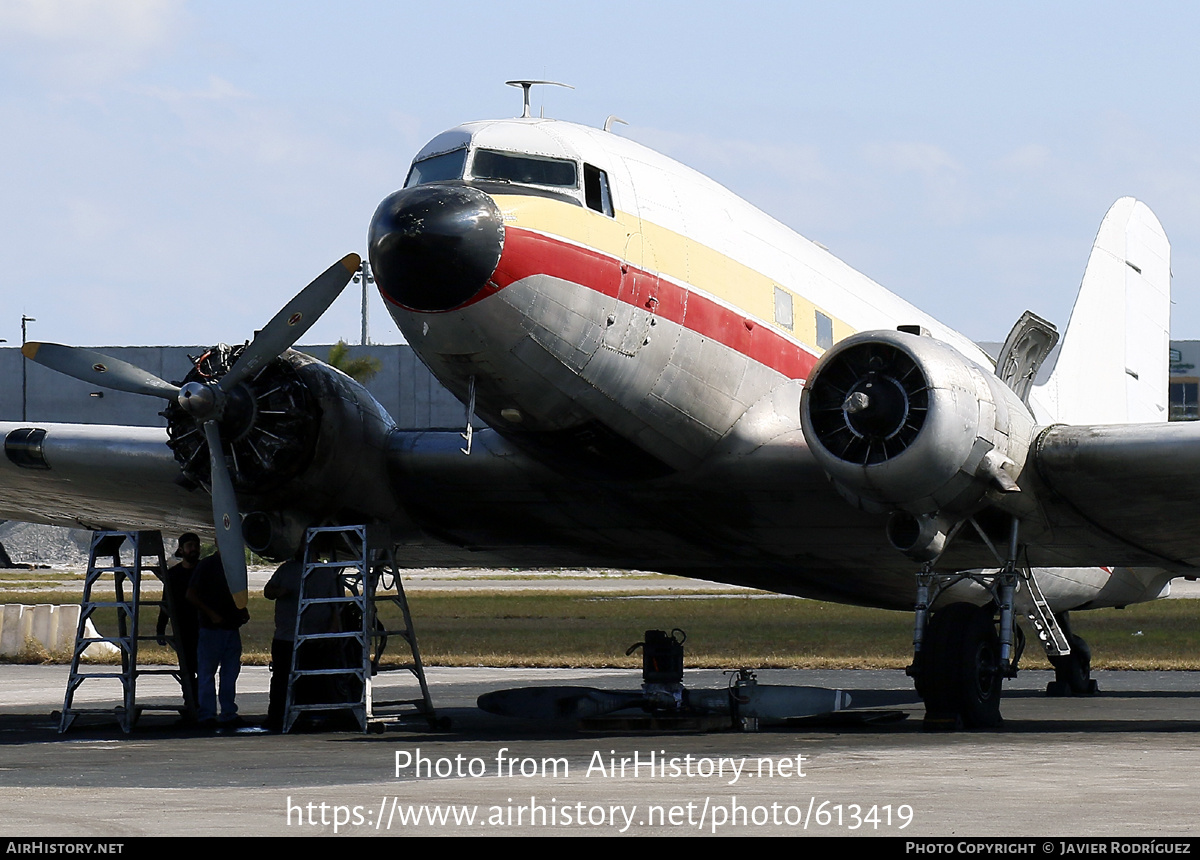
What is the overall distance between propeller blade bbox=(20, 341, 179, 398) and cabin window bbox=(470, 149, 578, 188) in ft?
13.0

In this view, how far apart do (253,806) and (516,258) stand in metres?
5.21

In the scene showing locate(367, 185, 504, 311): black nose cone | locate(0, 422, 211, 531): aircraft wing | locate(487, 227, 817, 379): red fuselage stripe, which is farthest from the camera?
locate(0, 422, 211, 531): aircraft wing

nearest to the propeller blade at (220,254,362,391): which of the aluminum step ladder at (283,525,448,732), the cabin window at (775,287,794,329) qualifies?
the aluminum step ladder at (283,525,448,732)

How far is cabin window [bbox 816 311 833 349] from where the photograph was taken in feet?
51.4

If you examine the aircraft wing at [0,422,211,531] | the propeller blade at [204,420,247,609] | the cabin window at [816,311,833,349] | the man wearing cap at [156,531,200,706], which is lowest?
the man wearing cap at [156,531,200,706]

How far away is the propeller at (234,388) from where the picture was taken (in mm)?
14961

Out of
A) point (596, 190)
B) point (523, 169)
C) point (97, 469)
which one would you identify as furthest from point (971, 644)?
point (97, 469)

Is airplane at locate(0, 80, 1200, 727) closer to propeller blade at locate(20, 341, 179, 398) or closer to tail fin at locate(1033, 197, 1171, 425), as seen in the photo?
propeller blade at locate(20, 341, 179, 398)

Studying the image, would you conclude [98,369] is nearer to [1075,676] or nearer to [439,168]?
[439,168]

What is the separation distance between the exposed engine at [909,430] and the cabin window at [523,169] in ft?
8.74

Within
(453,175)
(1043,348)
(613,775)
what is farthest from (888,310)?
(613,775)

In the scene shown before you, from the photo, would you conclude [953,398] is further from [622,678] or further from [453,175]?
[622,678]

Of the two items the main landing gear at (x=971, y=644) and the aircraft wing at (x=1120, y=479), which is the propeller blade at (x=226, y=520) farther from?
the aircraft wing at (x=1120, y=479)

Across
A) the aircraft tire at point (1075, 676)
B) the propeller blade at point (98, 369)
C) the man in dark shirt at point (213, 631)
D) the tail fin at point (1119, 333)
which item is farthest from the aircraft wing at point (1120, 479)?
the propeller blade at point (98, 369)
